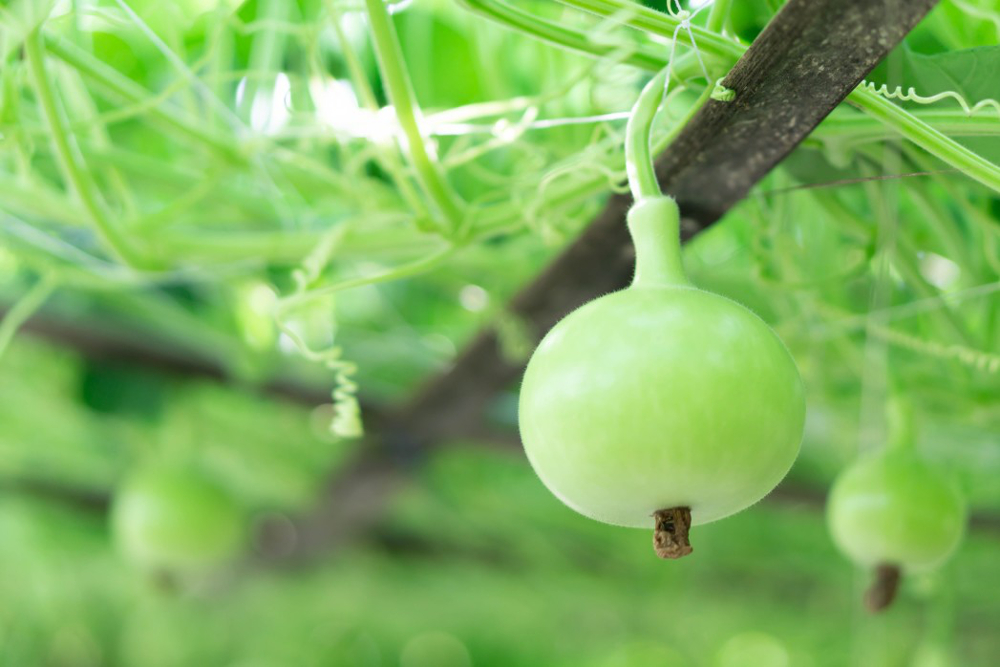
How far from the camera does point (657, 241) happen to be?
1.67ft

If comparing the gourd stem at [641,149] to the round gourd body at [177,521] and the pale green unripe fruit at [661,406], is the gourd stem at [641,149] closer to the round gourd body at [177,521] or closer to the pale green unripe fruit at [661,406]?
the pale green unripe fruit at [661,406]

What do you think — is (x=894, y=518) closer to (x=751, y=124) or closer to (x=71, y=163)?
(x=751, y=124)

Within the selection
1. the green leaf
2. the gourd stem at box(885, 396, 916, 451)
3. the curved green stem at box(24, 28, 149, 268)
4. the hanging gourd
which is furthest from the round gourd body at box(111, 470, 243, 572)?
the hanging gourd

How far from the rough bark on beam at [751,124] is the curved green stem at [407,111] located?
0.39 ft

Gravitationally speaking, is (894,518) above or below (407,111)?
below

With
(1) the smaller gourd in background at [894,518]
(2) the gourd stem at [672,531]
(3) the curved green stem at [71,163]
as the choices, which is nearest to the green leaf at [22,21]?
(3) the curved green stem at [71,163]

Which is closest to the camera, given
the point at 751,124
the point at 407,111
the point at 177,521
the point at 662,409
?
the point at 662,409

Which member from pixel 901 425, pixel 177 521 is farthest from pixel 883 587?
pixel 177 521

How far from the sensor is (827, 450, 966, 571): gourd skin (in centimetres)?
84

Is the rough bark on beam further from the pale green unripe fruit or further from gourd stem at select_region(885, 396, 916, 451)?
gourd stem at select_region(885, 396, 916, 451)

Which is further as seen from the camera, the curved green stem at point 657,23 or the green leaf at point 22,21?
the green leaf at point 22,21

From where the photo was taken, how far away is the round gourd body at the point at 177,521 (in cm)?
154

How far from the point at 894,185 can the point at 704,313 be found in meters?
0.34

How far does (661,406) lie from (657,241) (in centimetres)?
10
